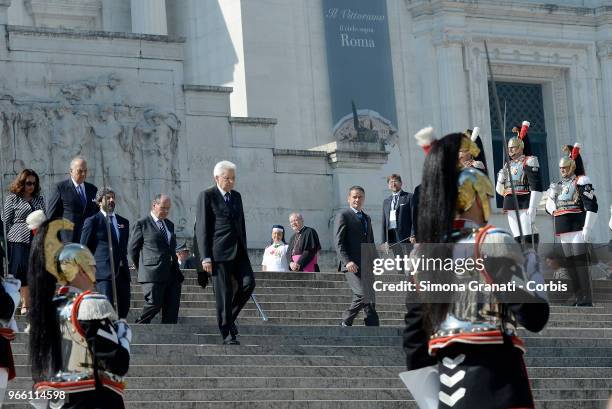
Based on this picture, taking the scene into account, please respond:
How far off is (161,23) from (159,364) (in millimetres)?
16696

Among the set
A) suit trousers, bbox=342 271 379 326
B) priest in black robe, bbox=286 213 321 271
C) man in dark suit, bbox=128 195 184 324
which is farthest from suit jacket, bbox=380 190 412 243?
man in dark suit, bbox=128 195 184 324

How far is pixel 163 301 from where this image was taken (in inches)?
611

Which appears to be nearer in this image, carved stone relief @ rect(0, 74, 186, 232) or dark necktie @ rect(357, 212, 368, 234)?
dark necktie @ rect(357, 212, 368, 234)

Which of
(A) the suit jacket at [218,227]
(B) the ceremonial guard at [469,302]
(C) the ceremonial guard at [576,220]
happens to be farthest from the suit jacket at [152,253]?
(B) the ceremonial guard at [469,302]

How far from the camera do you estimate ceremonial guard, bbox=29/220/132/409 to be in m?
8.12

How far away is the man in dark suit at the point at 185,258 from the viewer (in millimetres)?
20125

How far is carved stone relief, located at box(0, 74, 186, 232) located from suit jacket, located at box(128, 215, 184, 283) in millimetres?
6126

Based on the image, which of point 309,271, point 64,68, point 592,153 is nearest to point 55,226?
point 309,271

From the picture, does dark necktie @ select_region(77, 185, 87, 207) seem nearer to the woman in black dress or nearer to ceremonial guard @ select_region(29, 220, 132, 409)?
the woman in black dress

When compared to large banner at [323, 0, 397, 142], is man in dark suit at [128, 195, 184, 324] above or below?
below

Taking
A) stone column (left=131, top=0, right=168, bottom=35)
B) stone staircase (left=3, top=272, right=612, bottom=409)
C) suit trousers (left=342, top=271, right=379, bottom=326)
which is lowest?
stone staircase (left=3, top=272, right=612, bottom=409)

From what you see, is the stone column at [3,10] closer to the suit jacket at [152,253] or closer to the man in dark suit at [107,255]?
the suit jacket at [152,253]

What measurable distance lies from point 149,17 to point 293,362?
16236mm

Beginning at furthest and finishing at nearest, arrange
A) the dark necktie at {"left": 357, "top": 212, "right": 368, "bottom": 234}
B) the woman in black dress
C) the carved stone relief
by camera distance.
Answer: the carved stone relief
the dark necktie at {"left": 357, "top": 212, "right": 368, "bottom": 234}
the woman in black dress
